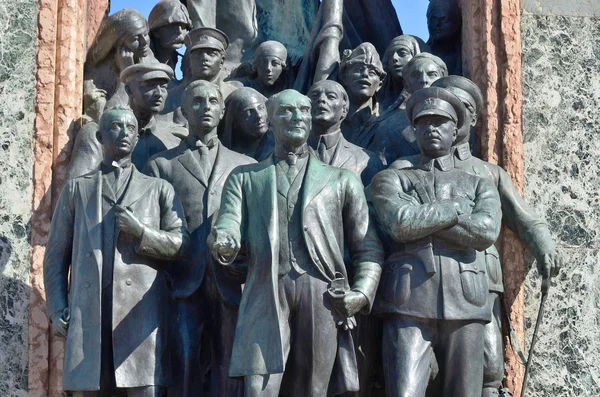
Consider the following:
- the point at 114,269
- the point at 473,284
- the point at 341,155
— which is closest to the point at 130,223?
the point at 114,269

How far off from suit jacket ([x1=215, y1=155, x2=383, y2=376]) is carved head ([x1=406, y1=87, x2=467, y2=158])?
23.6 inches

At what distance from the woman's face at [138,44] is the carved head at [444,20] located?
7.56 feet

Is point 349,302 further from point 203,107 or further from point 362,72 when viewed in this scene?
point 362,72

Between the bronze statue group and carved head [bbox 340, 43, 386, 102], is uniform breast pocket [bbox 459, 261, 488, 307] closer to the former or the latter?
the bronze statue group

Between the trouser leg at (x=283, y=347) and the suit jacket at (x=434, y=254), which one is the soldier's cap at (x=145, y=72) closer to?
the suit jacket at (x=434, y=254)

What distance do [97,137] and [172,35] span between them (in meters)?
1.83

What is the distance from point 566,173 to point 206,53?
2.78 metres

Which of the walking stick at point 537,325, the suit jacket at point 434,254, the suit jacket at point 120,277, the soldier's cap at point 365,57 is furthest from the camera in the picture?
the soldier's cap at point 365,57

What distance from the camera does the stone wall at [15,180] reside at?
44.6 feet

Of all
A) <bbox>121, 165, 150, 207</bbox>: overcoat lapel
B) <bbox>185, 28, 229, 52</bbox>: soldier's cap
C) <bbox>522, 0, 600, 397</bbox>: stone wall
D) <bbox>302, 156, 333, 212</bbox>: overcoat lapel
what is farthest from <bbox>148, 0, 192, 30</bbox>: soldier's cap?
<bbox>522, 0, 600, 397</bbox>: stone wall

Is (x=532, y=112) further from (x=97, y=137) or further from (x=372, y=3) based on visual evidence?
(x=97, y=137)

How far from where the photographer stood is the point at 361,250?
12719 mm

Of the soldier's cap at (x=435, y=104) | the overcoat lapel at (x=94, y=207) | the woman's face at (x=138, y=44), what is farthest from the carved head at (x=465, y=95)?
the overcoat lapel at (x=94, y=207)

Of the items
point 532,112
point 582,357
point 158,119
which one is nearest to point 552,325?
point 582,357
